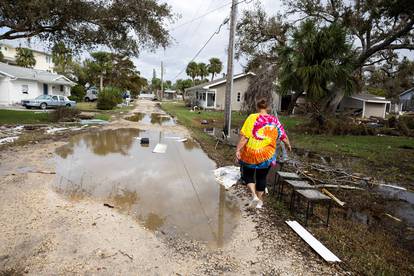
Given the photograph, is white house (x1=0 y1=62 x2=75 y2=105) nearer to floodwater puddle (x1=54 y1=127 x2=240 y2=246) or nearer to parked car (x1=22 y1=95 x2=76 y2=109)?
parked car (x1=22 y1=95 x2=76 y2=109)

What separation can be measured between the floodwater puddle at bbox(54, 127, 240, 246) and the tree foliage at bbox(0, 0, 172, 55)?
6082mm

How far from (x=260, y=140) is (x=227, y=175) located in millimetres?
2295

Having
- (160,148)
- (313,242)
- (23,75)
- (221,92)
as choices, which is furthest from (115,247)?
(221,92)

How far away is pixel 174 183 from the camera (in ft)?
18.7

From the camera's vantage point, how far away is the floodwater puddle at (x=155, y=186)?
3.91 meters

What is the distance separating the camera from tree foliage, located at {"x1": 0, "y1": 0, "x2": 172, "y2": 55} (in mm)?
10586

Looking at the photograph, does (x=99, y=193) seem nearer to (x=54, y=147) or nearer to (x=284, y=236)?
(x=284, y=236)

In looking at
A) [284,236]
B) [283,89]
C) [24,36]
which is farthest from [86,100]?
[284,236]

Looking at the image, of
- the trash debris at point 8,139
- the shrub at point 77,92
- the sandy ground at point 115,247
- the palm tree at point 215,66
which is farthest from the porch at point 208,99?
the sandy ground at point 115,247

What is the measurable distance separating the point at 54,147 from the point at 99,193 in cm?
492

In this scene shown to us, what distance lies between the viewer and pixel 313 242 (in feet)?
11.2

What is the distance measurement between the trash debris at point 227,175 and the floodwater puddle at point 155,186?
171 mm

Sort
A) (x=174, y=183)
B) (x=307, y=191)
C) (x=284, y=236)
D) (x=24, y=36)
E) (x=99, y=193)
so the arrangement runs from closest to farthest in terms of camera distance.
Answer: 1. (x=284, y=236)
2. (x=307, y=191)
3. (x=99, y=193)
4. (x=174, y=183)
5. (x=24, y=36)

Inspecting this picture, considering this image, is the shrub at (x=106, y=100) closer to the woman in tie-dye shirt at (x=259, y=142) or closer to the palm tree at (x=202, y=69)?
the woman in tie-dye shirt at (x=259, y=142)
